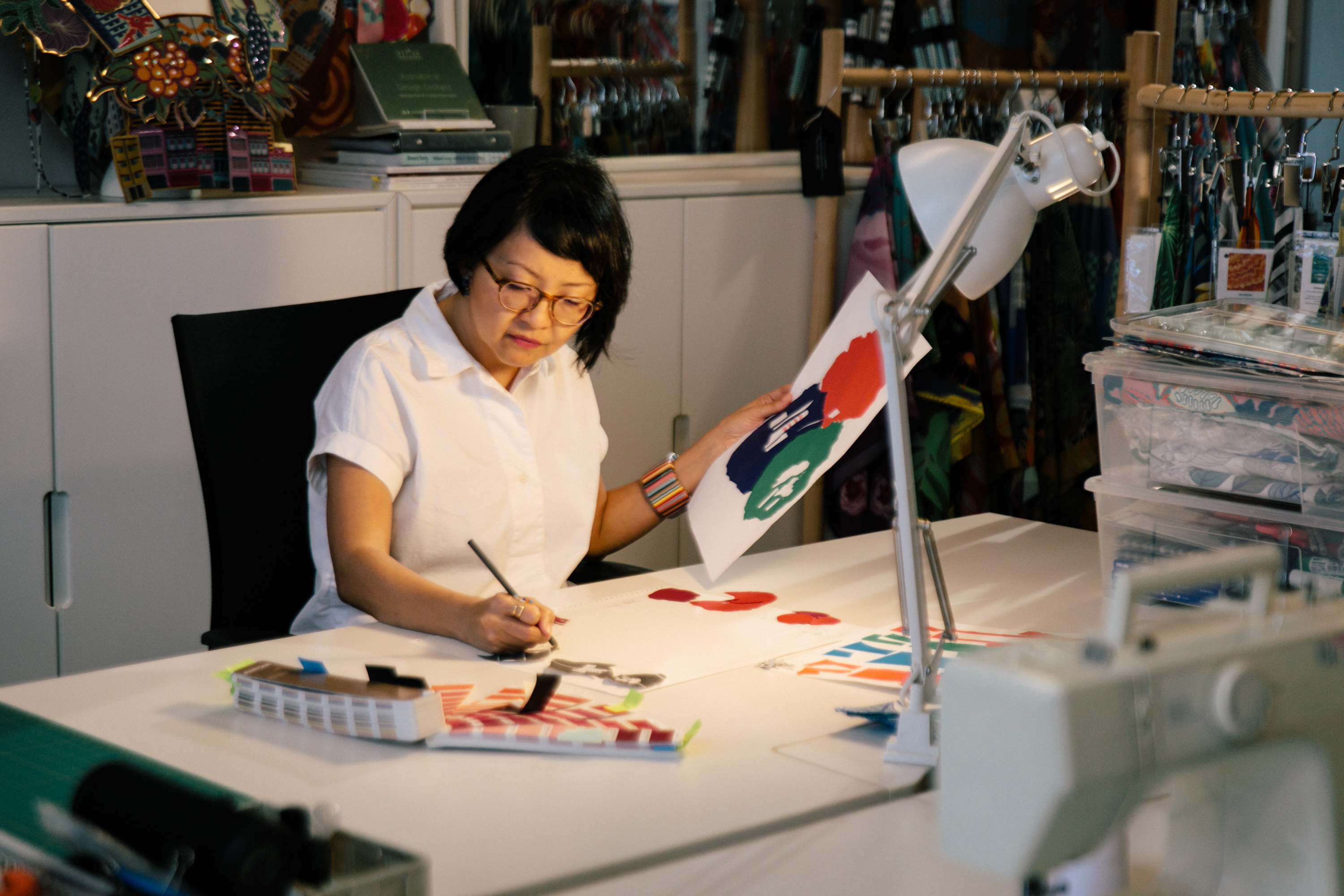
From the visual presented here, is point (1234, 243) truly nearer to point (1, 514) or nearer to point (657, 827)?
point (657, 827)

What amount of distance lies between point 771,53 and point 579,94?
0.56 metres

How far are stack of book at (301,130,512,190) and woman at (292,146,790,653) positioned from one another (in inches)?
35.0

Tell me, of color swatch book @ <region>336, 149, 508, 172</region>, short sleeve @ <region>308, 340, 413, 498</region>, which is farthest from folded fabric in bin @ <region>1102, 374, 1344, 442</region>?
color swatch book @ <region>336, 149, 508, 172</region>

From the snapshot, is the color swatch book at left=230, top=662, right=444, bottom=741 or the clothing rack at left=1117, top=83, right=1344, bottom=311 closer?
the color swatch book at left=230, top=662, right=444, bottom=741

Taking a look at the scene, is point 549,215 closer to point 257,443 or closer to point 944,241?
point 257,443

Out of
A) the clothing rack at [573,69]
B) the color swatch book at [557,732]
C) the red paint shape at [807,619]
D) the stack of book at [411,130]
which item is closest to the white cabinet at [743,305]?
the clothing rack at [573,69]

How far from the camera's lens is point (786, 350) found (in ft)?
11.2

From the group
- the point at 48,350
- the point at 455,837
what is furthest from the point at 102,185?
the point at 455,837

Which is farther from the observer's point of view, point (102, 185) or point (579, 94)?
point (579, 94)

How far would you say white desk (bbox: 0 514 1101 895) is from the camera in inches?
43.4

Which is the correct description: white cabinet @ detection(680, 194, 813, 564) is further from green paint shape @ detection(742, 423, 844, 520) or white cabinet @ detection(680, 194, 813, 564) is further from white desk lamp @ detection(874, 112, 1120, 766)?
white desk lamp @ detection(874, 112, 1120, 766)

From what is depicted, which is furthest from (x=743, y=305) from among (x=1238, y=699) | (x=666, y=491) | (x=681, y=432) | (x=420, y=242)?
(x=1238, y=699)

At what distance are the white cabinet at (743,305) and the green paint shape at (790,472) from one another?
4.87 ft

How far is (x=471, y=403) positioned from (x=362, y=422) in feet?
0.59
